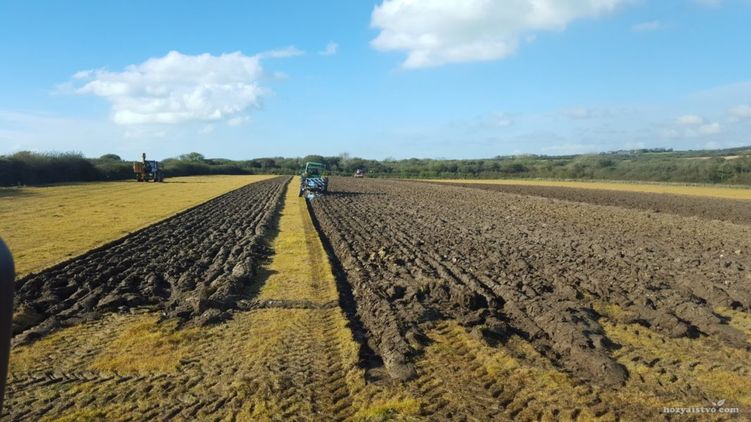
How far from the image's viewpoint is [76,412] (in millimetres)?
4910

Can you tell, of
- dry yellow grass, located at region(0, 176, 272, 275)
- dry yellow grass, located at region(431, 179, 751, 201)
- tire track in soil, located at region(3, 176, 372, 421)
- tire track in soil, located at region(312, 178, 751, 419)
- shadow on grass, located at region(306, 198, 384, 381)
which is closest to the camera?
tire track in soil, located at region(3, 176, 372, 421)

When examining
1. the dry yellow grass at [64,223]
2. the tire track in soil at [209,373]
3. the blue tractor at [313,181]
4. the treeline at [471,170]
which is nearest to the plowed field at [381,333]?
the tire track in soil at [209,373]

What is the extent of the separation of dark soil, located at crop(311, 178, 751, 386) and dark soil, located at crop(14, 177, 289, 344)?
88.5 inches

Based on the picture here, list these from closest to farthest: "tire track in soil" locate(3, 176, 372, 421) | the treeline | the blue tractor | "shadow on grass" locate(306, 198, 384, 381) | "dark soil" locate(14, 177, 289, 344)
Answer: "tire track in soil" locate(3, 176, 372, 421) → "shadow on grass" locate(306, 198, 384, 381) → "dark soil" locate(14, 177, 289, 344) → the blue tractor → the treeline

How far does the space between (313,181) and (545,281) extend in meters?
25.8

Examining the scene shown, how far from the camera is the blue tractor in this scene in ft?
114

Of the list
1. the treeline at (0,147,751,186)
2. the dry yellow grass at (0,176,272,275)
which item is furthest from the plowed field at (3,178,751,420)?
the treeline at (0,147,751,186)

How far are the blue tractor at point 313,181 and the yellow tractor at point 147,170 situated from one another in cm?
2703

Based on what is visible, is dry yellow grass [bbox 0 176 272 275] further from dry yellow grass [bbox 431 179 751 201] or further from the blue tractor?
dry yellow grass [bbox 431 179 751 201]

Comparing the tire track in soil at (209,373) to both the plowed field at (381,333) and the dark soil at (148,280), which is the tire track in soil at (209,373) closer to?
the plowed field at (381,333)

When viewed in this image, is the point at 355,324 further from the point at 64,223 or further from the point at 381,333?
the point at 64,223

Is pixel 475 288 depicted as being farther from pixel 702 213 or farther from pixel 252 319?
pixel 702 213

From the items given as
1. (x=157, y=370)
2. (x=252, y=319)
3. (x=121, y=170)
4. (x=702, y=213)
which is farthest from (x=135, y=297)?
(x=121, y=170)

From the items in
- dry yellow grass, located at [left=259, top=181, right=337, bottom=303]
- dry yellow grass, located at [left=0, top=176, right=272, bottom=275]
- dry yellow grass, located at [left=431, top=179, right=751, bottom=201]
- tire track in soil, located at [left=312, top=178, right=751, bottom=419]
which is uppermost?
dry yellow grass, located at [left=0, top=176, right=272, bottom=275]
